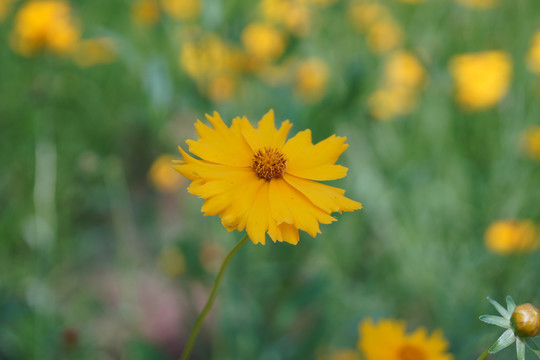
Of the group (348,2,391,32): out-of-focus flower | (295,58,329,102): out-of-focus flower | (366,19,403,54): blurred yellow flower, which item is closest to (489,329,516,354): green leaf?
(295,58,329,102): out-of-focus flower

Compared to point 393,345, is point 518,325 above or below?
below

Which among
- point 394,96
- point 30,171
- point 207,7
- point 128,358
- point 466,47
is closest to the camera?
point 207,7

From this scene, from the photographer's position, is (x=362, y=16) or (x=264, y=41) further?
(x=362, y=16)

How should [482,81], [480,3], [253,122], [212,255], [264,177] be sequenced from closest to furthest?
[264,177] → [212,255] → [253,122] → [482,81] → [480,3]

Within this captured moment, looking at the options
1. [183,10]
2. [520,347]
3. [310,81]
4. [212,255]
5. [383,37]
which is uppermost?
[183,10]

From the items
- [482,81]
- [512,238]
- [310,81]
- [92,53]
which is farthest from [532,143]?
[92,53]

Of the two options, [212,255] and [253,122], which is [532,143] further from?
[212,255]

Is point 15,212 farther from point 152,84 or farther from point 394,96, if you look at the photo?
point 394,96

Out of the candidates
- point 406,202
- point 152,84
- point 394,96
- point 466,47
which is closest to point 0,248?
point 152,84

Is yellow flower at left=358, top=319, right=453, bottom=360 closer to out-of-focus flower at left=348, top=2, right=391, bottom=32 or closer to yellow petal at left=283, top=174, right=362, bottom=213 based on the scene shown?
yellow petal at left=283, top=174, right=362, bottom=213
